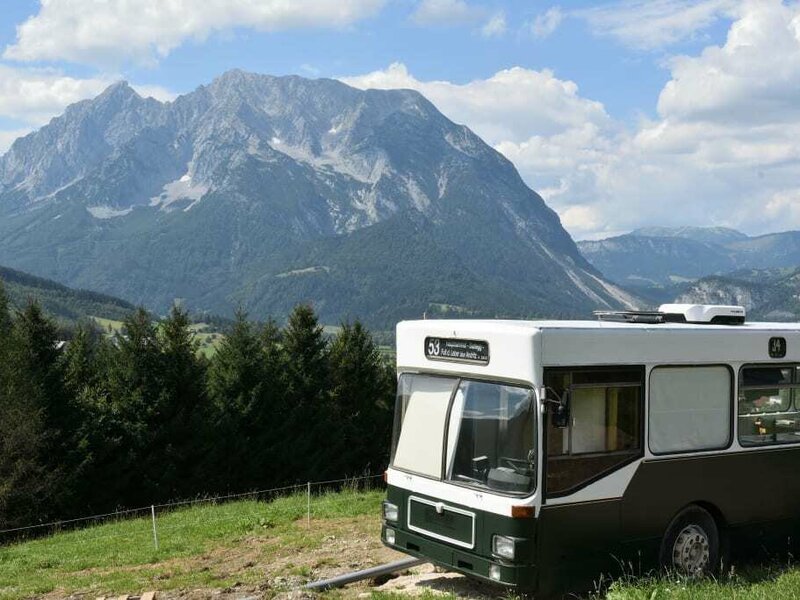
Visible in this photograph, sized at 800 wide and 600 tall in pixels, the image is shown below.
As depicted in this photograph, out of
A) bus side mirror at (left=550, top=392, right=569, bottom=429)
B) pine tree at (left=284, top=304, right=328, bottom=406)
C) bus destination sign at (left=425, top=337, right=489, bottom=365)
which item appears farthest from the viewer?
pine tree at (left=284, top=304, right=328, bottom=406)

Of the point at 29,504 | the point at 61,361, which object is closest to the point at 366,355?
the point at 61,361

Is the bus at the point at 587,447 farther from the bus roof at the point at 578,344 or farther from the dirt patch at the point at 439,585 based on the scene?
the dirt patch at the point at 439,585

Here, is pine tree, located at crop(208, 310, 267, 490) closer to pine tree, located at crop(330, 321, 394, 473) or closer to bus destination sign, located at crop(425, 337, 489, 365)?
pine tree, located at crop(330, 321, 394, 473)

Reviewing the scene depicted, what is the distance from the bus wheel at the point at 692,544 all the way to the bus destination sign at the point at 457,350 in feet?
11.2

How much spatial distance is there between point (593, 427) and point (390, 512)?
9.73 feet

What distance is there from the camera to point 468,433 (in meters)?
9.88

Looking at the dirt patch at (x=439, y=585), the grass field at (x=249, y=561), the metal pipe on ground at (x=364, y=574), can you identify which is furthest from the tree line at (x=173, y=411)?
the dirt patch at (x=439, y=585)

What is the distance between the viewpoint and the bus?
9.39m

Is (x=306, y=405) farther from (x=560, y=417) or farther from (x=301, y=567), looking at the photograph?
(x=560, y=417)

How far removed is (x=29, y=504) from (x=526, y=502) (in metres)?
22.4

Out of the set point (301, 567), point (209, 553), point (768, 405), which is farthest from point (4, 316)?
point (768, 405)

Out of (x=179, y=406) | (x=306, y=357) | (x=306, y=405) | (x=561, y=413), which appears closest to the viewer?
(x=561, y=413)

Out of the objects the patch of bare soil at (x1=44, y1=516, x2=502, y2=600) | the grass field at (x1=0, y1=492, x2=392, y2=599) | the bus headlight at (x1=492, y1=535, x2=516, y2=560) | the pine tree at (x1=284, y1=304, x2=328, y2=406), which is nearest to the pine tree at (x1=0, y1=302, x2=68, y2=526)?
the grass field at (x1=0, y1=492, x2=392, y2=599)

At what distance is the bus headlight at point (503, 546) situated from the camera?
361 inches
